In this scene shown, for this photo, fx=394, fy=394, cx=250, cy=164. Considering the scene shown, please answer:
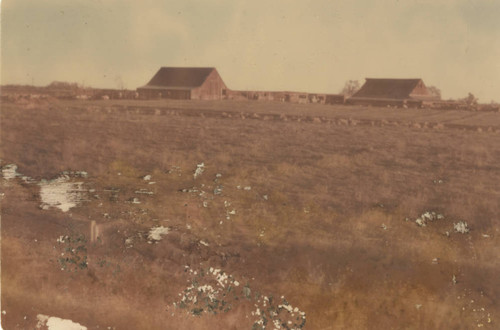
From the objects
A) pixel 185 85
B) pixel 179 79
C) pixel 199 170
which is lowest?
pixel 199 170

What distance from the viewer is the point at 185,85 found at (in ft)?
63.8

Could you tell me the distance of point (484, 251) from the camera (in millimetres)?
6621

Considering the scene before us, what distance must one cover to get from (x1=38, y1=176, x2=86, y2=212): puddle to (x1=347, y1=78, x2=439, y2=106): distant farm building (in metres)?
8.36

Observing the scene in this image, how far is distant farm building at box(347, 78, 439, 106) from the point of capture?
11.8 metres

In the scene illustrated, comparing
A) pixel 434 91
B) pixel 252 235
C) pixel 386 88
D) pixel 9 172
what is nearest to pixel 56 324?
pixel 252 235

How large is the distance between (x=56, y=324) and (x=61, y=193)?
168 inches

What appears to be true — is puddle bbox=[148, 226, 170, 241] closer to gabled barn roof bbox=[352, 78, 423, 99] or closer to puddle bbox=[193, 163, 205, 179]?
puddle bbox=[193, 163, 205, 179]

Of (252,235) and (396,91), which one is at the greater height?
(396,91)

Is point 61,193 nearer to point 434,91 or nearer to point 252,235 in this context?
point 252,235

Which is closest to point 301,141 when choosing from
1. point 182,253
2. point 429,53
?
point 429,53

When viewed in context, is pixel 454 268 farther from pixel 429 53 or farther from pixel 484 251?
pixel 429 53

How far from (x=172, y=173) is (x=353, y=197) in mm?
4895

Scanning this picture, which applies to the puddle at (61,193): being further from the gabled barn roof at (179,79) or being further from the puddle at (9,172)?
the gabled barn roof at (179,79)

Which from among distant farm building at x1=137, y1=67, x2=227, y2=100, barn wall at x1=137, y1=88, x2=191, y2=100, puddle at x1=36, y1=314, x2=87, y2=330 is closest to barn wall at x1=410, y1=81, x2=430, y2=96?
distant farm building at x1=137, y1=67, x2=227, y2=100
